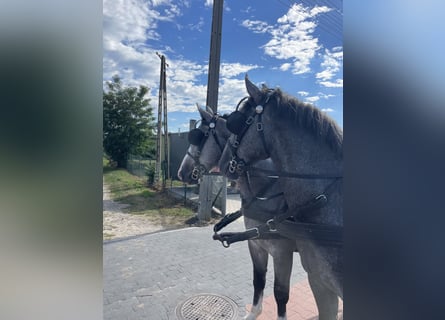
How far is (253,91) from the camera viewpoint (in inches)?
75.6

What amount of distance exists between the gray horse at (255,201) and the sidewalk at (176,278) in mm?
483

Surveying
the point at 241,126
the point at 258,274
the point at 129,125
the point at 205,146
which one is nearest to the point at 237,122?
the point at 241,126

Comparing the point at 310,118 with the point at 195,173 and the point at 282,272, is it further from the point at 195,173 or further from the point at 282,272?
the point at 195,173

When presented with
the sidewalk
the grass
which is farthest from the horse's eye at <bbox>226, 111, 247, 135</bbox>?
the grass

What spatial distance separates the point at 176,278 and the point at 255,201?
6.45 feet

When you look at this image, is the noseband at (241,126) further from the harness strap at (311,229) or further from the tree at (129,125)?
the tree at (129,125)

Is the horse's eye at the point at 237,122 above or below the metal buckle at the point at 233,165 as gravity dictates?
above

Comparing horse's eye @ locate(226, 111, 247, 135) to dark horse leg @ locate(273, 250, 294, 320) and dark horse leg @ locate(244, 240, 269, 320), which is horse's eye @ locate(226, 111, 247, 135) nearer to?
dark horse leg @ locate(273, 250, 294, 320)

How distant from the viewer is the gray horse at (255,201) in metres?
2.26

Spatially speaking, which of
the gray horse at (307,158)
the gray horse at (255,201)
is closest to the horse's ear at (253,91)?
the gray horse at (307,158)
